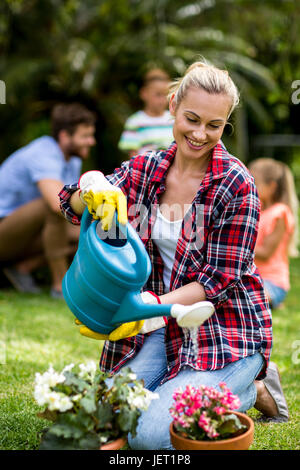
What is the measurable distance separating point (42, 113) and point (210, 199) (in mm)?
6337

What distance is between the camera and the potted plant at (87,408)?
1575 millimetres

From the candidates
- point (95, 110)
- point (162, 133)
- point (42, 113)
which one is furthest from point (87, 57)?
point (162, 133)

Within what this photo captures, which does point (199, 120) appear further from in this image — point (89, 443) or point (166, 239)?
point (89, 443)

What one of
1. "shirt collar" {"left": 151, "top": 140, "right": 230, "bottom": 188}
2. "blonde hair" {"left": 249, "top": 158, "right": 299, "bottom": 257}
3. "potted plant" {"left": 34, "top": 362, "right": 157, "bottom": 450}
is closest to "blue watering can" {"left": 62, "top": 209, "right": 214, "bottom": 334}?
"potted plant" {"left": 34, "top": 362, "right": 157, "bottom": 450}

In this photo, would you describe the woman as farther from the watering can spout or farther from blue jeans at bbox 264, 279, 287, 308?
blue jeans at bbox 264, 279, 287, 308

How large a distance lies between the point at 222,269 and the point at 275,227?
2.19 metres

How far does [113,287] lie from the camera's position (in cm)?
169

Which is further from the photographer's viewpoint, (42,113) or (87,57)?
(42,113)

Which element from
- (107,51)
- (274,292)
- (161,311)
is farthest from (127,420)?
(107,51)

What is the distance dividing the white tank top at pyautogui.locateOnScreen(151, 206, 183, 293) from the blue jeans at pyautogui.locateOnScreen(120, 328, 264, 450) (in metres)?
0.23

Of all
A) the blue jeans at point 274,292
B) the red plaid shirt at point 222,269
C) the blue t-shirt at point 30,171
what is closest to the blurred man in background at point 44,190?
the blue t-shirt at point 30,171
